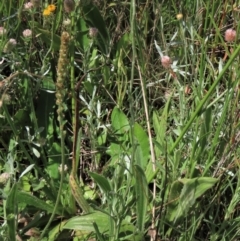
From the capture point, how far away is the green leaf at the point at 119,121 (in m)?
1.44

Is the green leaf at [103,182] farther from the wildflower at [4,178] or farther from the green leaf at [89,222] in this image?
the wildflower at [4,178]

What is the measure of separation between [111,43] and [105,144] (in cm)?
34

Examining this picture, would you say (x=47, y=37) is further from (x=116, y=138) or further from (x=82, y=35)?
(x=116, y=138)

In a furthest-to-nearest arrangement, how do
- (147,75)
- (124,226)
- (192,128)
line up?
1. (147,75)
2. (192,128)
3. (124,226)

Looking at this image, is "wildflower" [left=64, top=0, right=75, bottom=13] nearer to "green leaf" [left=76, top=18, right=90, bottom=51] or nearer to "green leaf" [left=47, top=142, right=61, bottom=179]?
"green leaf" [left=76, top=18, right=90, bottom=51]

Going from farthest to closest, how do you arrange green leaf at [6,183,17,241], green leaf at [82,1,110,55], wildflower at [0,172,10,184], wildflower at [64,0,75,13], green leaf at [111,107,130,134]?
green leaf at [82,1,110,55] → green leaf at [111,107,130,134] → wildflower at [64,0,75,13] → wildflower at [0,172,10,184] → green leaf at [6,183,17,241]

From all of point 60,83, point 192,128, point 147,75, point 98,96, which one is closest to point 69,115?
point 98,96

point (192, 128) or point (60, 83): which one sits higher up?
point (60, 83)

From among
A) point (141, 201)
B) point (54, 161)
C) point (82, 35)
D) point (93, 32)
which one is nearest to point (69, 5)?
point (93, 32)

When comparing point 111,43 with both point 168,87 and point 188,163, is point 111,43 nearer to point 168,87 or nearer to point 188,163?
point 168,87

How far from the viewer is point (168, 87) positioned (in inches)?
60.3

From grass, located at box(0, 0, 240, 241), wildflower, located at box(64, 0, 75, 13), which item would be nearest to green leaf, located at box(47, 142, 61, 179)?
grass, located at box(0, 0, 240, 241)

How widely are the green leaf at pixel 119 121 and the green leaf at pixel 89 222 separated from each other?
0.32m

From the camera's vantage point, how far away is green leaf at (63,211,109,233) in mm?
1156
